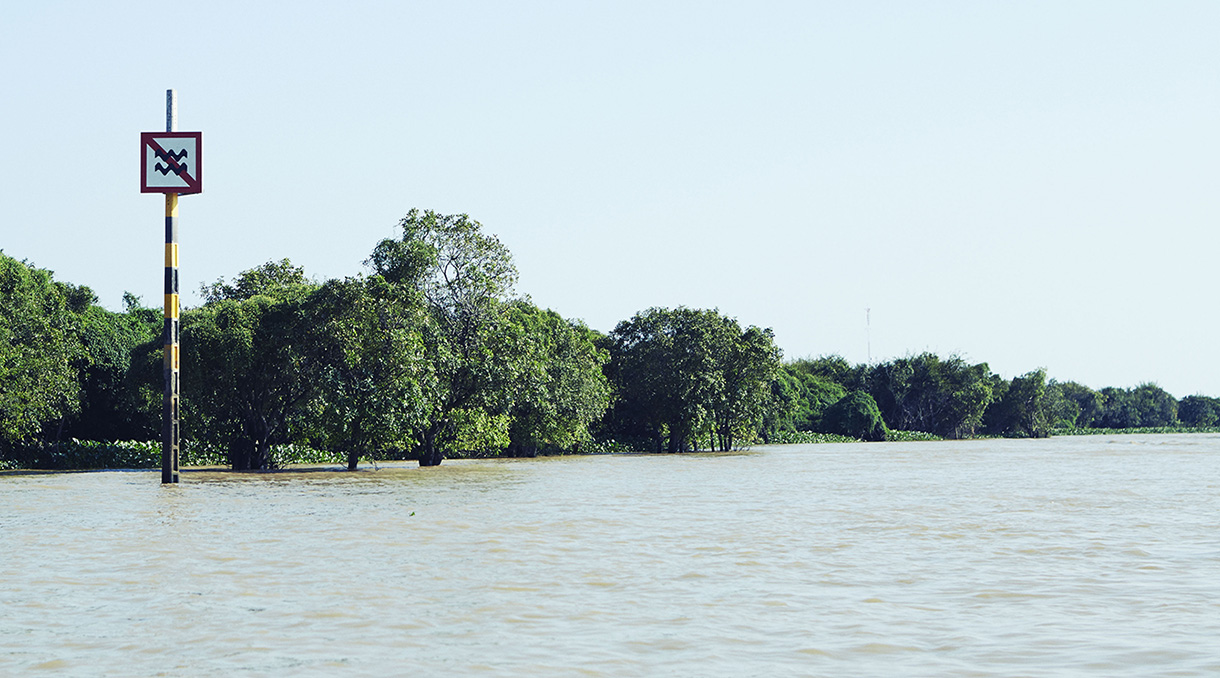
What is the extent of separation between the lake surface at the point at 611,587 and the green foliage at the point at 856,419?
7455 cm

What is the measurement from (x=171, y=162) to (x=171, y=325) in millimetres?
4298

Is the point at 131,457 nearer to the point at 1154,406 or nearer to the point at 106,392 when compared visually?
the point at 106,392

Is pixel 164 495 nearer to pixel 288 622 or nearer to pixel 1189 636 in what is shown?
pixel 288 622

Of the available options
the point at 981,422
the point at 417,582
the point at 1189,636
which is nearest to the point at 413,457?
the point at 417,582

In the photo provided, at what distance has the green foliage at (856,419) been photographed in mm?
95875

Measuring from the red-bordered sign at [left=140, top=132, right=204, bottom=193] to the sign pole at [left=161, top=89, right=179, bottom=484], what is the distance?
0.37m

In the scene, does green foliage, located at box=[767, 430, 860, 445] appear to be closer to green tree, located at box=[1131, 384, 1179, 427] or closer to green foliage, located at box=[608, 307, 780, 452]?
green foliage, located at box=[608, 307, 780, 452]

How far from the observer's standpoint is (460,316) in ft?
141

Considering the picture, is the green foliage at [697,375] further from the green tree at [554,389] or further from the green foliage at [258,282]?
the green foliage at [258,282]

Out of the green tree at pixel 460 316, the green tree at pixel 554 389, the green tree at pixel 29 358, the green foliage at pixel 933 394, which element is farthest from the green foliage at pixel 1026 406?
the green tree at pixel 29 358

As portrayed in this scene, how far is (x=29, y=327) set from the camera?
38.0m

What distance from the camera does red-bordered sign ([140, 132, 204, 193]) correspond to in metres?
28.4

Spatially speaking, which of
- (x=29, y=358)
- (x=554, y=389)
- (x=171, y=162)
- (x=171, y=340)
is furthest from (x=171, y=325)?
(x=554, y=389)

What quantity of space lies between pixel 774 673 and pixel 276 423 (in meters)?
34.2
